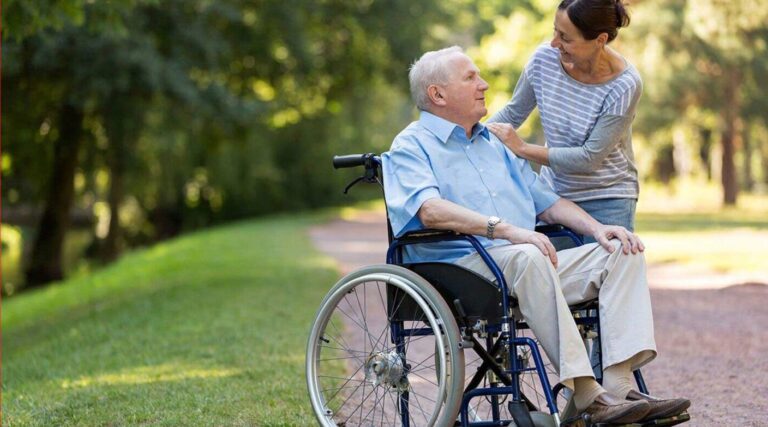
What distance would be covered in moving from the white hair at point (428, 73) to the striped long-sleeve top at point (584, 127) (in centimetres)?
42

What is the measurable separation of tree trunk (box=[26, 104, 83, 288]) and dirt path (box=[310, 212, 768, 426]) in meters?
10.5

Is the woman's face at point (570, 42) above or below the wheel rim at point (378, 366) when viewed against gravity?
above

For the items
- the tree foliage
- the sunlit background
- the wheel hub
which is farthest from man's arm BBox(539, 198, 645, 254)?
the tree foliage

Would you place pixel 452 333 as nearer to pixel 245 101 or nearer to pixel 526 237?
pixel 526 237

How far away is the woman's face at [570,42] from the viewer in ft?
12.8

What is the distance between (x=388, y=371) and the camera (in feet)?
12.7

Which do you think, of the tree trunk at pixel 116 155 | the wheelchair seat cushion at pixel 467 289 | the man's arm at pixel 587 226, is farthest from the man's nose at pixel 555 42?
the tree trunk at pixel 116 155

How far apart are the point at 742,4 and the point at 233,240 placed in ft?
40.6

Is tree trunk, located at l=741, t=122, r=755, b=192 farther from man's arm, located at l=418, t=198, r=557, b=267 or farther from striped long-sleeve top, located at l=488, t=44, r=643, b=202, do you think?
man's arm, located at l=418, t=198, r=557, b=267

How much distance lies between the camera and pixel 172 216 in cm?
3083

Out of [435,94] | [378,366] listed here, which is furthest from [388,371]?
[435,94]

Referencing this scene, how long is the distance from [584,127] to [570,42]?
31 cm

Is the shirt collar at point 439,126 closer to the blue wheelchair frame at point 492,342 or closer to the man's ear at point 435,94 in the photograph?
the man's ear at point 435,94

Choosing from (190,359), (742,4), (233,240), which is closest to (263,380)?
(190,359)
